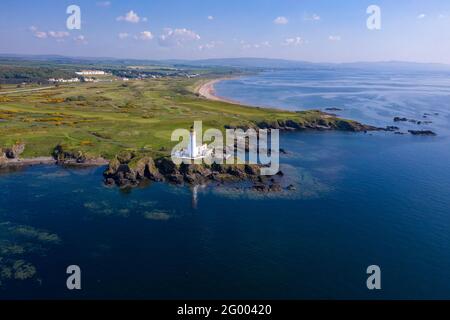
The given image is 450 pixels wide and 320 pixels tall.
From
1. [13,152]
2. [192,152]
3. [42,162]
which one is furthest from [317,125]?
[13,152]

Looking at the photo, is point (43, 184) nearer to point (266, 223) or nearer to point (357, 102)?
point (266, 223)

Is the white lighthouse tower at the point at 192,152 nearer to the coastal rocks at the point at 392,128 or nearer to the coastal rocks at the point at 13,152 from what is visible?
the coastal rocks at the point at 13,152

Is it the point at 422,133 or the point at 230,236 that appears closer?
the point at 230,236

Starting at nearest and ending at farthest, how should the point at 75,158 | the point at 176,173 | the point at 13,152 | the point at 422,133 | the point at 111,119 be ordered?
1. the point at 176,173
2. the point at 75,158
3. the point at 13,152
4. the point at 111,119
5. the point at 422,133

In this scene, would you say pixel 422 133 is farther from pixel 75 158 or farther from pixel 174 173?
pixel 75 158

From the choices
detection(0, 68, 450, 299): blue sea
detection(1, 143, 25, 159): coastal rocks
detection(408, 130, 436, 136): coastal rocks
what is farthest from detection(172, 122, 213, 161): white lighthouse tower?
detection(408, 130, 436, 136): coastal rocks
